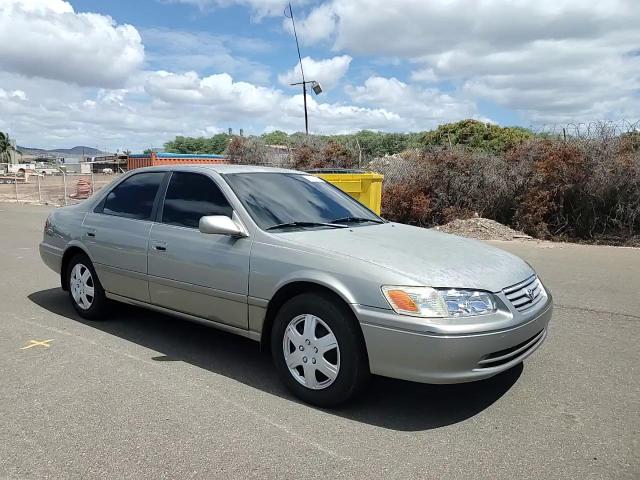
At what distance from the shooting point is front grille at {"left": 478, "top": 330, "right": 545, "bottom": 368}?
359cm

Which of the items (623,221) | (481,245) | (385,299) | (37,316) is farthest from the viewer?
(623,221)

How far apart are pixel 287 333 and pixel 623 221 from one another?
1021 cm

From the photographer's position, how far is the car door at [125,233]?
16.9 feet

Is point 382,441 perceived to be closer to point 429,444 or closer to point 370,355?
point 429,444

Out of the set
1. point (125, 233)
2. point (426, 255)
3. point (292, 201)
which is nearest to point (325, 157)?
point (125, 233)

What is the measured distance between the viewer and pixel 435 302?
3.51 metres

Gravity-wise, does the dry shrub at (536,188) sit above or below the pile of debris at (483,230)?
above

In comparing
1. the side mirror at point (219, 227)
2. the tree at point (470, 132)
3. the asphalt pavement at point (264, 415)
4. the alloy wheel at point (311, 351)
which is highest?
the tree at point (470, 132)

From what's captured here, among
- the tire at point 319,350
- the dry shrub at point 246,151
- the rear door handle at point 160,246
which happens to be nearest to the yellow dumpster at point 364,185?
the rear door handle at point 160,246

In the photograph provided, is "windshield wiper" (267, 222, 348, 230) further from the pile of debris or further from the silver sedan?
the pile of debris

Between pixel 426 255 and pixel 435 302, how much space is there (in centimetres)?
53

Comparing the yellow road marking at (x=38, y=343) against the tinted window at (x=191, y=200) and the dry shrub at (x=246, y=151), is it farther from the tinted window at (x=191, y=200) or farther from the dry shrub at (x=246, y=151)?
the dry shrub at (x=246, y=151)

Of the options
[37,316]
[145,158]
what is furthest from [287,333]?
[145,158]

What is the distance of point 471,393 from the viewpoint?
4145 millimetres
